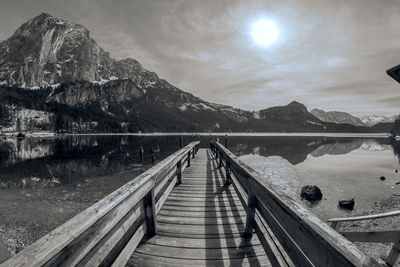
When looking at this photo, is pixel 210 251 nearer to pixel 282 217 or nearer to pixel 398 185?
pixel 282 217

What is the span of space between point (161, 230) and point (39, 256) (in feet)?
11.0

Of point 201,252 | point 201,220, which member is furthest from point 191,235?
point 201,220

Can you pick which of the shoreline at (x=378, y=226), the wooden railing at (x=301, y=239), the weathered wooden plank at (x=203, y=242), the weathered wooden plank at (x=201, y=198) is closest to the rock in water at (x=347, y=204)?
the shoreline at (x=378, y=226)

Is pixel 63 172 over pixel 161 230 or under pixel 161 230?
under

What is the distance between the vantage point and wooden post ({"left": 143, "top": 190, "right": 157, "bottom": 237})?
3.89 meters

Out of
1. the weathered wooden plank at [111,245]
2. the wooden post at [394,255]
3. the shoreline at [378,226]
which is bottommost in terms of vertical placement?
the shoreline at [378,226]

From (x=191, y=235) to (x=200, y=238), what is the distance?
0.76 ft

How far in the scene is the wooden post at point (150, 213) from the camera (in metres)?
3.89

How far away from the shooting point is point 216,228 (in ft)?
14.8

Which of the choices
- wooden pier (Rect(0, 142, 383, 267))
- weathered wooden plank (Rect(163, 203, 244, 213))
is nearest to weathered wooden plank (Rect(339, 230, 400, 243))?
wooden pier (Rect(0, 142, 383, 267))

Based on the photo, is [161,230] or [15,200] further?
[15,200]

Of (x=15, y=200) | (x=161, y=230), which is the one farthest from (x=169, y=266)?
(x=15, y=200)

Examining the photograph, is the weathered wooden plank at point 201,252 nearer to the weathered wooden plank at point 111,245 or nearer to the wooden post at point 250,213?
the wooden post at point 250,213

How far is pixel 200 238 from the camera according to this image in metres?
4.06
